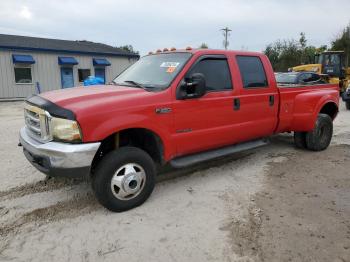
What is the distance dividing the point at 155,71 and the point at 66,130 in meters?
1.74

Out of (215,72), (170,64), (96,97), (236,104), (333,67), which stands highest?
(333,67)

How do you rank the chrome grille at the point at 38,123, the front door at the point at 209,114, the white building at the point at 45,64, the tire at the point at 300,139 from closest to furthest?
1. the chrome grille at the point at 38,123
2. the front door at the point at 209,114
3. the tire at the point at 300,139
4. the white building at the point at 45,64

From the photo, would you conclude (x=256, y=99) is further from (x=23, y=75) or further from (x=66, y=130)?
(x=23, y=75)

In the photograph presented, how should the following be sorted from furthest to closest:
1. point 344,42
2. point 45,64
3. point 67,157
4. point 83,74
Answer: point 344,42
point 83,74
point 45,64
point 67,157

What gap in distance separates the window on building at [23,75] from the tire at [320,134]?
63.4ft

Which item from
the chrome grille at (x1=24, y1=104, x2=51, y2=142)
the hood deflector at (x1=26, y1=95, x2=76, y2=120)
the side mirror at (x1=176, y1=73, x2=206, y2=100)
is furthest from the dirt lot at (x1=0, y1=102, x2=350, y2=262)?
the side mirror at (x1=176, y1=73, x2=206, y2=100)

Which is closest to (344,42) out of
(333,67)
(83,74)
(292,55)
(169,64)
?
(292,55)

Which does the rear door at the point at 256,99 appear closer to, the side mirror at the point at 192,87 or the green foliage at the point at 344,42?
the side mirror at the point at 192,87

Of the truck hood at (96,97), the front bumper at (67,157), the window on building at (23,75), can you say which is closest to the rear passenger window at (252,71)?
the truck hood at (96,97)

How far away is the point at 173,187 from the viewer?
15.9ft

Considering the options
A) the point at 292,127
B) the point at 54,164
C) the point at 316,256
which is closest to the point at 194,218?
the point at 316,256

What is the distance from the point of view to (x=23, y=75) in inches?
837

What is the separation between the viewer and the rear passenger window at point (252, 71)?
5.34 m

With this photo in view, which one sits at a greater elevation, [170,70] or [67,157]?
[170,70]
